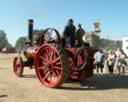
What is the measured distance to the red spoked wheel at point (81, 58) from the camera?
11.2 m

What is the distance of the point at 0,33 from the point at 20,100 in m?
130

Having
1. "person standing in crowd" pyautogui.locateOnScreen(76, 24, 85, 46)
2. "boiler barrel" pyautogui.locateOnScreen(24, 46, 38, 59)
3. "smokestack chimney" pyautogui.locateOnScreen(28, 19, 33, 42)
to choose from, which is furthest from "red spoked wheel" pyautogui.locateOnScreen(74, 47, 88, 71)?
"smokestack chimney" pyautogui.locateOnScreen(28, 19, 33, 42)

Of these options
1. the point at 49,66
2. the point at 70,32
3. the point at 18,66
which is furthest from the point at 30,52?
the point at 49,66

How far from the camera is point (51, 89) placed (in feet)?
35.5

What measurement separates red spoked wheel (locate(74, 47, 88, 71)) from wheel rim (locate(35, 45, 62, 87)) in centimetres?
69

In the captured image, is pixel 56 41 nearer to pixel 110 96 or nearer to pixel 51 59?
pixel 51 59

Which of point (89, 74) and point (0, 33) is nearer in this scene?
point (89, 74)

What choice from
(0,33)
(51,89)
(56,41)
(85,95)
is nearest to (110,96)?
(85,95)

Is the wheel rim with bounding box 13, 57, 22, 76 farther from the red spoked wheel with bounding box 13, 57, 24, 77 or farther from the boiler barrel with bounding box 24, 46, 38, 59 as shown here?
the boiler barrel with bounding box 24, 46, 38, 59

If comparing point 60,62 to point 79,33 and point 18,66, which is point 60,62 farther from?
point 18,66

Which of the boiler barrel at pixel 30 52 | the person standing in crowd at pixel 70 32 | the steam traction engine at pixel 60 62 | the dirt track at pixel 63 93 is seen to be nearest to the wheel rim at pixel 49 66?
the steam traction engine at pixel 60 62

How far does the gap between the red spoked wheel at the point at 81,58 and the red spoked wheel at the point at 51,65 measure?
69 cm

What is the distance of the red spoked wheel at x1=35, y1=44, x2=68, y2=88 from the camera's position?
416 inches

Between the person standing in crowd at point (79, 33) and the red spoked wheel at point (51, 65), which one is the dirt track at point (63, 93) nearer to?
the red spoked wheel at point (51, 65)
